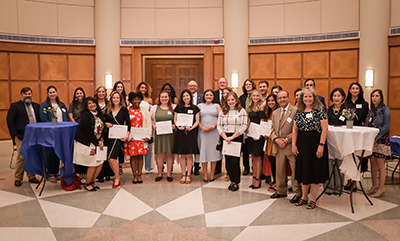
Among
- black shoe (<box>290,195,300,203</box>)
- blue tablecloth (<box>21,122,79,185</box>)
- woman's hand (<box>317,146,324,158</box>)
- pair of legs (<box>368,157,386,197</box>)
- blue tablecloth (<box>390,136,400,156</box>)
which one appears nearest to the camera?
woman's hand (<box>317,146,324,158</box>)

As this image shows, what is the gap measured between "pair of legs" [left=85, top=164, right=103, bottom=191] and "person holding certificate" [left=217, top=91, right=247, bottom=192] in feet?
6.82

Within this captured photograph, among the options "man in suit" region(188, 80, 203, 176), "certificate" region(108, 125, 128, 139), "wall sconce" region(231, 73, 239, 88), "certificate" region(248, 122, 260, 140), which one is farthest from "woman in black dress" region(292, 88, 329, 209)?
"wall sconce" region(231, 73, 239, 88)

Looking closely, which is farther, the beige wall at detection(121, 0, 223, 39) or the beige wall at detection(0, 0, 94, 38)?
the beige wall at detection(121, 0, 223, 39)

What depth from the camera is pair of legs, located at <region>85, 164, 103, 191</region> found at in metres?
4.95

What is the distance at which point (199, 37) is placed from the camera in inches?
358

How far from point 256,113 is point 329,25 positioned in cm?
500

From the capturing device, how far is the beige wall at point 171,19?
9.03 meters

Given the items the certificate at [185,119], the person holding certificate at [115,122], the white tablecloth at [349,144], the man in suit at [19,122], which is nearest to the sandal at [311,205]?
the white tablecloth at [349,144]

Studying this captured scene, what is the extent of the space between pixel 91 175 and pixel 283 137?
3065 mm

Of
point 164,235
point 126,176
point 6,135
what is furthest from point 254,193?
point 6,135

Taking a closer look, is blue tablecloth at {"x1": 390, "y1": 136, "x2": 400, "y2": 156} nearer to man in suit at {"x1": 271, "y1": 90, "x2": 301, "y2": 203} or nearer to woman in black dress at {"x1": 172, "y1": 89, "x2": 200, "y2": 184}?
man in suit at {"x1": 271, "y1": 90, "x2": 301, "y2": 203}

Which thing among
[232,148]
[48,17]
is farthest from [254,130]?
[48,17]

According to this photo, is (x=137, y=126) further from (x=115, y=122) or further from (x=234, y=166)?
(x=234, y=166)

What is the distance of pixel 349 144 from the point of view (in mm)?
3945
